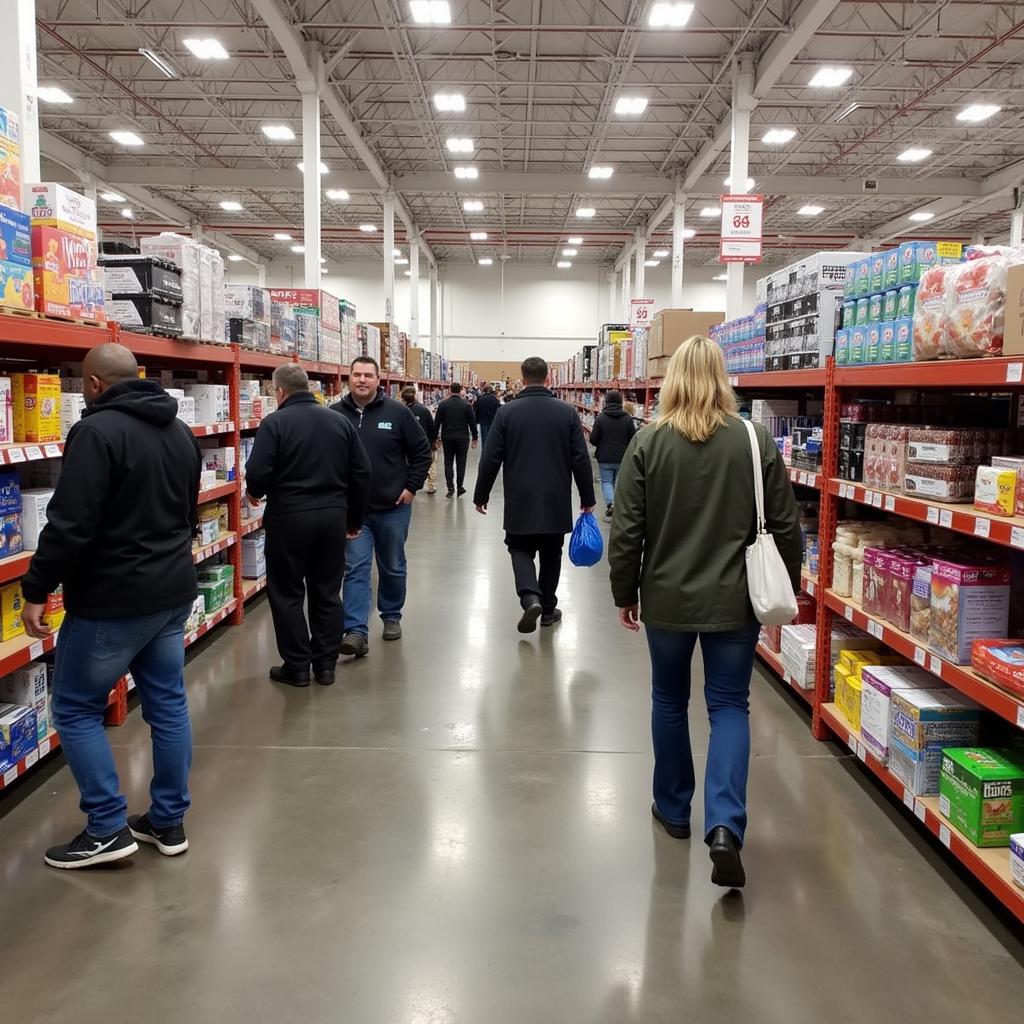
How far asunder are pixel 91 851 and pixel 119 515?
124 cm

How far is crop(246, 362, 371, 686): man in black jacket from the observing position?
4.95 metres

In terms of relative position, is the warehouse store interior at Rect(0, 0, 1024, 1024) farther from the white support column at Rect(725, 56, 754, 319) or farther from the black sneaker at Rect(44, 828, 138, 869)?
the white support column at Rect(725, 56, 754, 319)

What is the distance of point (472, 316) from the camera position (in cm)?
3550

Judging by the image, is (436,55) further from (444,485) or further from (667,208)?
(667,208)

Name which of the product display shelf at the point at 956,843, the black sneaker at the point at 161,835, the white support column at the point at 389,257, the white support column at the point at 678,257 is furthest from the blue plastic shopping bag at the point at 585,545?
the white support column at the point at 389,257

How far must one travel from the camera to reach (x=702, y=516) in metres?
3.03

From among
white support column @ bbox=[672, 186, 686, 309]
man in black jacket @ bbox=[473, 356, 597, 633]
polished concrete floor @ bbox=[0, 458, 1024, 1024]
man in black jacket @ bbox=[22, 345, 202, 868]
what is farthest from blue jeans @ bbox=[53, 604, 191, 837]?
white support column @ bbox=[672, 186, 686, 309]

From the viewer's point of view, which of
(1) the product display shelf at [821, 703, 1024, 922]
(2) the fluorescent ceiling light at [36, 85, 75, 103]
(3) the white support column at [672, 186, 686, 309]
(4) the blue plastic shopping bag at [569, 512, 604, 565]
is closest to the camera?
(1) the product display shelf at [821, 703, 1024, 922]

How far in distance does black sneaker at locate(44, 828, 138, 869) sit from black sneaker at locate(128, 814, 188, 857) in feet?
0.32

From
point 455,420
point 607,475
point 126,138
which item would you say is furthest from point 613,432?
point 126,138

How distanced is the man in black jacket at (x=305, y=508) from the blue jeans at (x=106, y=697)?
5.66 ft

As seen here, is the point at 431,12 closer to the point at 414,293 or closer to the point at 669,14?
the point at 669,14

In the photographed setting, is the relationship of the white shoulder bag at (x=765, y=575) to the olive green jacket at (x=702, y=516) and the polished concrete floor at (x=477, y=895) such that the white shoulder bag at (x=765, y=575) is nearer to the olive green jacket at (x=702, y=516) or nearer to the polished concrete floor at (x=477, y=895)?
the olive green jacket at (x=702, y=516)

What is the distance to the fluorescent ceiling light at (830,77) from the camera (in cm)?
1351
